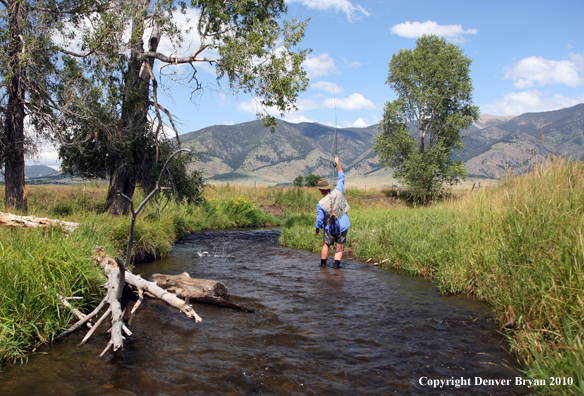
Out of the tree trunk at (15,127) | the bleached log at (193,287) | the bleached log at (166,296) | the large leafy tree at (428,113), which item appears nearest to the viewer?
the bleached log at (166,296)

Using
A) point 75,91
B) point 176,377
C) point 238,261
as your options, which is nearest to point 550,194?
point 176,377

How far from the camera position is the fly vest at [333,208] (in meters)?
9.72

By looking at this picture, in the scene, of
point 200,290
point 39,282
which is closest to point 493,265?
point 200,290

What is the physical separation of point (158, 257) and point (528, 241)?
10075 mm

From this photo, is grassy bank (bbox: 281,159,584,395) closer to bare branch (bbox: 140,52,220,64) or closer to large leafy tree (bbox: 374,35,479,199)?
bare branch (bbox: 140,52,220,64)

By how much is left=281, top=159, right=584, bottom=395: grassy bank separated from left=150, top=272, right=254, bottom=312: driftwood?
4060 mm

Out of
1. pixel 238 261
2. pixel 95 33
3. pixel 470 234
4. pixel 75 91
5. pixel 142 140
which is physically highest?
pixel 95 33

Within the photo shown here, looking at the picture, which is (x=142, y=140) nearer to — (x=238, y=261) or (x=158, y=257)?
(x=158, y=257)

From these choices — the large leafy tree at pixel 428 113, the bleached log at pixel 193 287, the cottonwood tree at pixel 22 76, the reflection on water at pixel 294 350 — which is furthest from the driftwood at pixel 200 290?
the large leafy tree at pixel 428 113

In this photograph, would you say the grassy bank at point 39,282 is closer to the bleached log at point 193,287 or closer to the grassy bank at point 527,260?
the bleached log at point 193,287

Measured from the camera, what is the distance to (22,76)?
11.1m

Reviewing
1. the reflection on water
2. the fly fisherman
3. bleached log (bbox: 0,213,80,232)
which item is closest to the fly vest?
the fly fisherman

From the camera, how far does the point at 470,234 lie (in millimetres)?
8031

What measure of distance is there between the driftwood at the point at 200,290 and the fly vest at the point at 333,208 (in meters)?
3.69
